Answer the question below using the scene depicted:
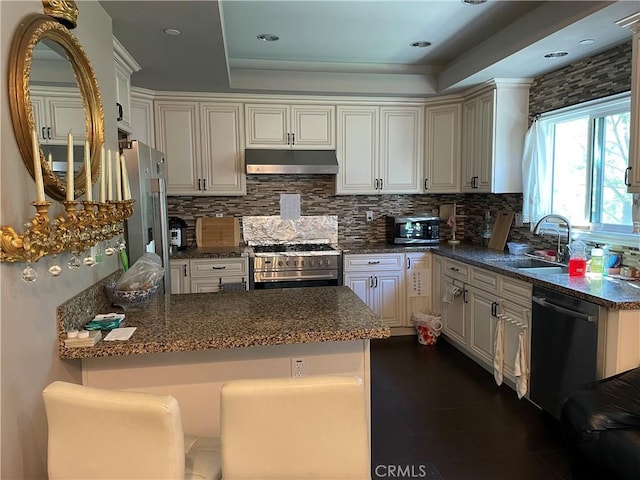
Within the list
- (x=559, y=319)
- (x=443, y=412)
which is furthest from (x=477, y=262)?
(x=443, y=412)

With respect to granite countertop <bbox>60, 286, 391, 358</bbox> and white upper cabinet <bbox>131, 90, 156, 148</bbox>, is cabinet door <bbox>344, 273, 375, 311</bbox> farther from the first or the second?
white upper cabinet <bbox>131, 90, 156, 148</bbox>

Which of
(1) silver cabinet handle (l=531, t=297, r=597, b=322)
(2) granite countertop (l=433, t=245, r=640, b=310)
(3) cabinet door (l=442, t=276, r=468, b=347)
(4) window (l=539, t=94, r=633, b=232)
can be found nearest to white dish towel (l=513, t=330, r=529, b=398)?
(1) silver cabinet handle (l=531, t=297, r=597, b=322)

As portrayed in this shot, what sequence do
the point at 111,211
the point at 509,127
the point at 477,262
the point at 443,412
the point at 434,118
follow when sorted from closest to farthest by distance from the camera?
the point at 111,211, the point at 443,412, the point at 477,262, the point at 509,127, the point at 434,118

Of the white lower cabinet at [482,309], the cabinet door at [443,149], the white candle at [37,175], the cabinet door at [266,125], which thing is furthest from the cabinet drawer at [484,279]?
the white candle at [37,175]

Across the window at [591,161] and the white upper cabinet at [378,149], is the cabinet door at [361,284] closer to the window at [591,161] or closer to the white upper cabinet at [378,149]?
the white upper cabinet at [378,149]

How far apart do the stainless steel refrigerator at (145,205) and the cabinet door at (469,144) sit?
9.16 feet

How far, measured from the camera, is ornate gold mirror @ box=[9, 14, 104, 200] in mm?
1340

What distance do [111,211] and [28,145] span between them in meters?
0.53

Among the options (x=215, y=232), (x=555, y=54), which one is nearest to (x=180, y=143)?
(x=215, y=232)

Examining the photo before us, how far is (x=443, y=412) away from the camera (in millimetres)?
2865

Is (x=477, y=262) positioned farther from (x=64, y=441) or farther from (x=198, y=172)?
(x=64, y=441)

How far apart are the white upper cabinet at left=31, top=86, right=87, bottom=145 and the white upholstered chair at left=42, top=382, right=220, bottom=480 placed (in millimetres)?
858

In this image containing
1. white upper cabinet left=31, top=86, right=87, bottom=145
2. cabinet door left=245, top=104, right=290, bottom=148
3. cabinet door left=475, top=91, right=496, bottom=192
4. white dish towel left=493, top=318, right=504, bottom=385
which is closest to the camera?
white upper cabinet left=31, top=86, right=87, bottom=145

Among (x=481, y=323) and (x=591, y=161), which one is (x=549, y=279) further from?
(x=591, y=161)
